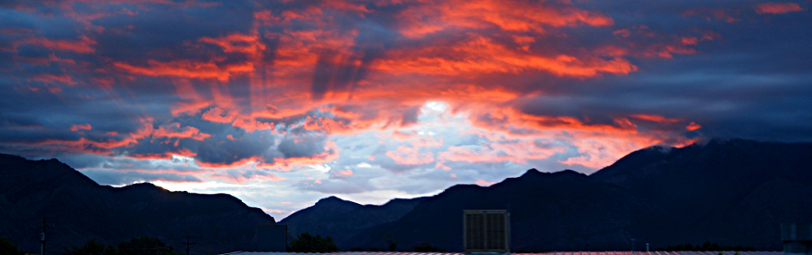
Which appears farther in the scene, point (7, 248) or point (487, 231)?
point (7, 248)

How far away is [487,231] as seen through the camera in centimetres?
7950

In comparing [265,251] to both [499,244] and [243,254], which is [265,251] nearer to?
[243,254]

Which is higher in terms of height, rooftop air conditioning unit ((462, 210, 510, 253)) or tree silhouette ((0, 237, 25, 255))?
rooftop air conditioning unit ((462, 210, 510, 253))

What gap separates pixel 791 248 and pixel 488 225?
30299mm

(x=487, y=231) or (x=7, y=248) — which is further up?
(x=487, y=231)

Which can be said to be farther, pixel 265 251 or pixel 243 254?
pixel 265 251

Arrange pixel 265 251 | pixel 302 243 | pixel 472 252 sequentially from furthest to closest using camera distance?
1. pixel 302 243
2. pixel 265 251
3. pixel 472 252

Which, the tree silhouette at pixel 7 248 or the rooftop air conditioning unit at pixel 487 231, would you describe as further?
the tree silhouette at pixel 7 248

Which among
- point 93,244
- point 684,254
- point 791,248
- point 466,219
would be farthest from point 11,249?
point 791,248

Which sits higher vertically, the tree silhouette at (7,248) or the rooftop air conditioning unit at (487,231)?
the rooftop air conditioning unit at (487,231)

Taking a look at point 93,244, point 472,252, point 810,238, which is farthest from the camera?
point 93,244

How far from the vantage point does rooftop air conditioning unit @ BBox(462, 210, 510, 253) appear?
79125 millimetres

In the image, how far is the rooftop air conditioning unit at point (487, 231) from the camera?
79125mm

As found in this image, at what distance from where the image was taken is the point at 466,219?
8019 cm
